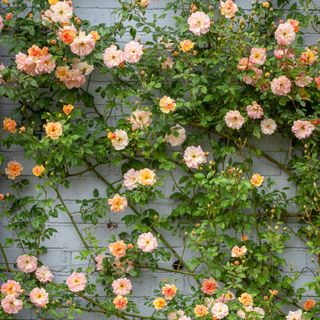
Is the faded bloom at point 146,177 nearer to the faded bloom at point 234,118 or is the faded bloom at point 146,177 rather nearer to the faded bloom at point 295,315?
the faded bloom at point 234,118

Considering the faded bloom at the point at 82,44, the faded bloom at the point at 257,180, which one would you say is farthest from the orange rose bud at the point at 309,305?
the faded bloom at the point at 82,44

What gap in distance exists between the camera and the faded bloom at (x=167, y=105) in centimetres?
250

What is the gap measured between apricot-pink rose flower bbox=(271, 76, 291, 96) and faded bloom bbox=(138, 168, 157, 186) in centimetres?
52

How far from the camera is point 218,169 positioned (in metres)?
2.64

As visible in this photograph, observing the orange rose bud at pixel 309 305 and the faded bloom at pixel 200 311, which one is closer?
the faded bloom at pixel 200 311

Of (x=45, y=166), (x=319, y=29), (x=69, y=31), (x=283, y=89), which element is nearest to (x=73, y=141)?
(x=45, y=166)

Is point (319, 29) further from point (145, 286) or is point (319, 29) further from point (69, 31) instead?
point (145, 286)

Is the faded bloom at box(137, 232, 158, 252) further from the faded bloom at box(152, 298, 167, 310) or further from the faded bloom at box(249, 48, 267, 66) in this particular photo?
the faded bloom at box(249, 48, 267, 66)

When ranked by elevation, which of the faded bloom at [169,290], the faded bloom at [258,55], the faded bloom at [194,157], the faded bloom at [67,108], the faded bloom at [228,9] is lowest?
the faded bloom at [169,290]

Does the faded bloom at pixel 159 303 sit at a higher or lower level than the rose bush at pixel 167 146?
lower

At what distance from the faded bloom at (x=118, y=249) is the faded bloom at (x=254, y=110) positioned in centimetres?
65

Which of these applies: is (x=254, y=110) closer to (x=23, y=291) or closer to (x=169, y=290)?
(x=169, y=290)

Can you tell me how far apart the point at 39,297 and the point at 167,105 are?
2.66ft

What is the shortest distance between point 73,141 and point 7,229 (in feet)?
1.33
